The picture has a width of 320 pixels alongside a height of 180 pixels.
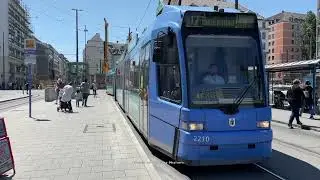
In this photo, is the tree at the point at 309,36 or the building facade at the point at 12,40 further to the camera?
the building facade at the point at 12,40

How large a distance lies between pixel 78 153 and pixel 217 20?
14.8ft

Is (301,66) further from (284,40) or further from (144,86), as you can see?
(284,40)

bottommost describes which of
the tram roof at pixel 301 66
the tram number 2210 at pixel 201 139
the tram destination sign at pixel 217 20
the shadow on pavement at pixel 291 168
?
the shadow on pavement at pixel 291 168

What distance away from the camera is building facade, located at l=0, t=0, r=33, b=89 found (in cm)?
12188

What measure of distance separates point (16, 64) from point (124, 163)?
5322 inches

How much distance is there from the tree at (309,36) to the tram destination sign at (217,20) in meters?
109

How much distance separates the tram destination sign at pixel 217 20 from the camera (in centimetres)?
930

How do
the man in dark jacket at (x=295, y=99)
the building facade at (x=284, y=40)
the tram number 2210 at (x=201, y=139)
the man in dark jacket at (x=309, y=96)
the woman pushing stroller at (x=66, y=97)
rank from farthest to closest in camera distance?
1. the building facade at (x=284, y=40)
2. the woman pushing stroller at (x=66, y=97)
3. the man in dark jacket at (x=309, y=96)
4. the man in dark jacket at (x=295, y=99)
5. the tram number 2210 at (x=201, y=139)

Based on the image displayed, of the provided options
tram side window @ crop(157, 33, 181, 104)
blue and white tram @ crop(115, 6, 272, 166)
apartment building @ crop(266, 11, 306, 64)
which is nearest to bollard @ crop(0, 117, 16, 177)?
blue and white tram @ crop(115, 6, 272, 166)

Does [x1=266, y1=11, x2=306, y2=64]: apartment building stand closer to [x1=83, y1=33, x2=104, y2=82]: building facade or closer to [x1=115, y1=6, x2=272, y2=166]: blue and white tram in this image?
[x1=83, y1=33, x2=104, y2=82]: building facade

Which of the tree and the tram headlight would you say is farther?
the tree

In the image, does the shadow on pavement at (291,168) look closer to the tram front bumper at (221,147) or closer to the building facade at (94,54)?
the tram front bumper at (221,147)

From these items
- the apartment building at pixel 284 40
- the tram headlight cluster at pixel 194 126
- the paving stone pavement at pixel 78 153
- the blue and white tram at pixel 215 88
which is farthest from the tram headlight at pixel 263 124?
the apartment building at pixel 284 40

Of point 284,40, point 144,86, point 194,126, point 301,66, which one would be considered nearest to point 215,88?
point 194,126
